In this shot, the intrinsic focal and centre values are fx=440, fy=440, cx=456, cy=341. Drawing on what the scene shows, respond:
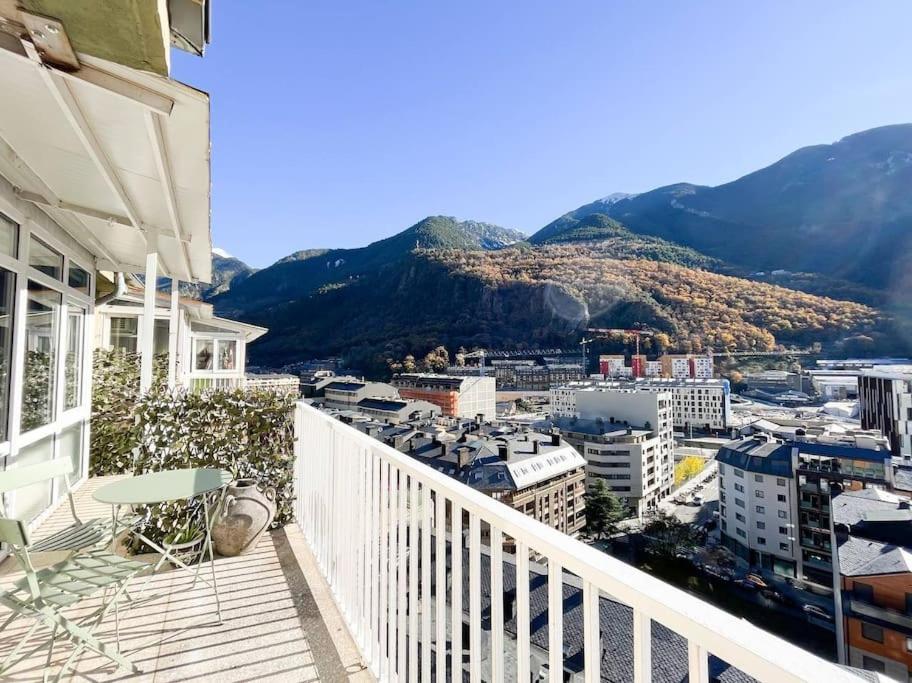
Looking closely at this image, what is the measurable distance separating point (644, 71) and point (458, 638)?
33190mm

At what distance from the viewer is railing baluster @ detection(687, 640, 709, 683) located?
1.68 feet

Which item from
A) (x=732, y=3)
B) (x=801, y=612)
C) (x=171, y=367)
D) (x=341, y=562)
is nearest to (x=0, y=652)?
(x=341, y=562)

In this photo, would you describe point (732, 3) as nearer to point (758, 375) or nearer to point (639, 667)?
point (639, 667)

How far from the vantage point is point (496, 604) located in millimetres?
942

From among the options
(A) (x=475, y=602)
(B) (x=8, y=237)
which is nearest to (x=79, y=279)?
(B) (x=8, y=237)

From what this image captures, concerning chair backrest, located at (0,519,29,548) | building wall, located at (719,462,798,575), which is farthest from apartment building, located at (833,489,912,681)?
chair backrest, located at (0,519,29,548)

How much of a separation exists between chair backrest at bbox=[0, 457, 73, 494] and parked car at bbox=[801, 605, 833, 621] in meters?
23.0

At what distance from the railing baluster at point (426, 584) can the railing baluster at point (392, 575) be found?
0.60ft

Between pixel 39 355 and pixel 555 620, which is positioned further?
pixel 39 355

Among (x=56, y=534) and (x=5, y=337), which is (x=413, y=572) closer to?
(x=56, y=534)

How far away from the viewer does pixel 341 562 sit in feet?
6.61

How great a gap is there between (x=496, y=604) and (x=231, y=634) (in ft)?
5.17

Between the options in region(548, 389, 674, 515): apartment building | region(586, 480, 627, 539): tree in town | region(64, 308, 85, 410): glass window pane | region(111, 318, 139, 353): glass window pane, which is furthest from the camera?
region(548, 389, 674, 515): apartment building

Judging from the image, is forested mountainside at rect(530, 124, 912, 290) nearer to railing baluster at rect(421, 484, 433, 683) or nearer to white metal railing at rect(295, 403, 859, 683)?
white metal railing at rect(295, 403, 859, 683)
